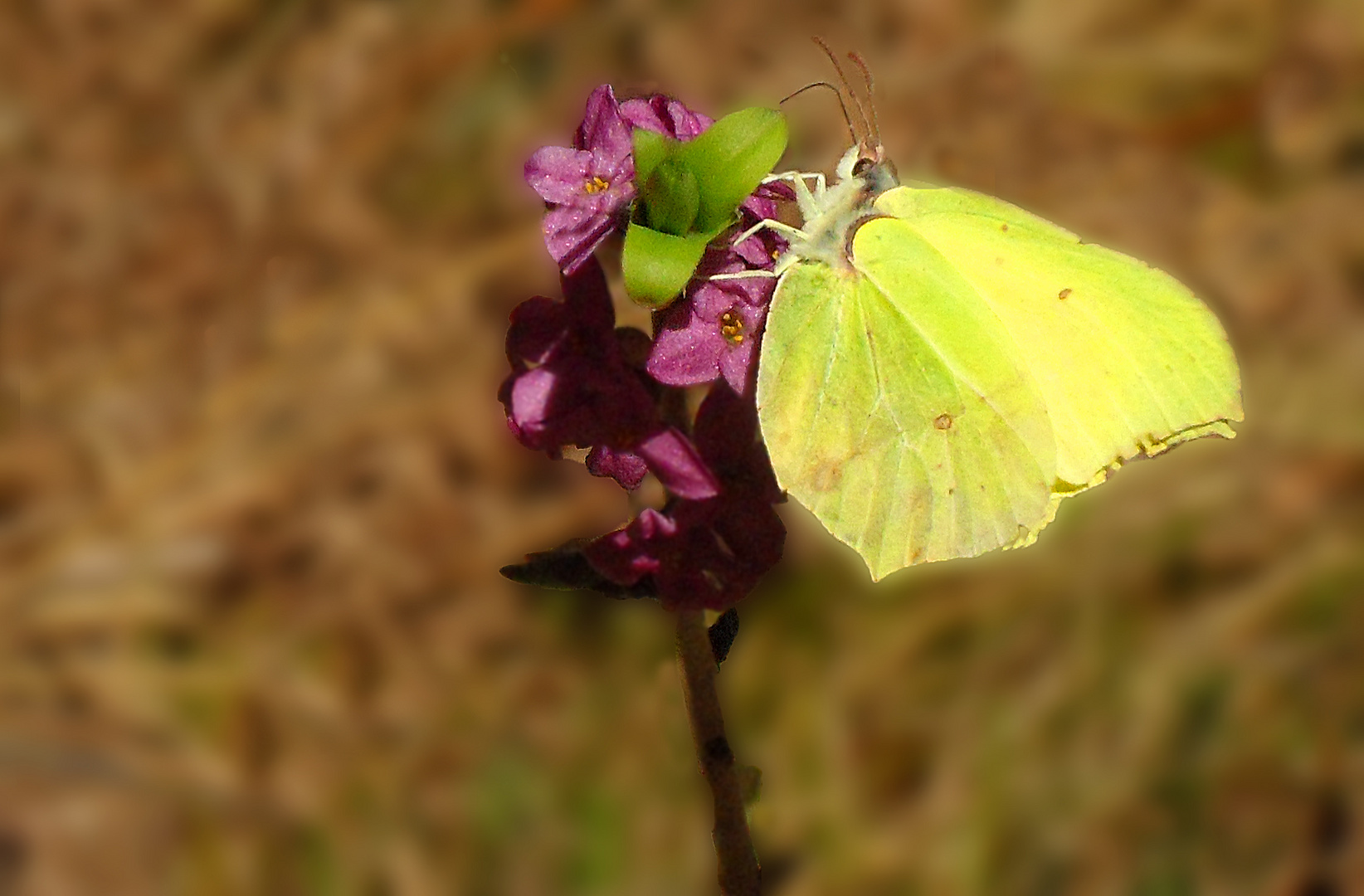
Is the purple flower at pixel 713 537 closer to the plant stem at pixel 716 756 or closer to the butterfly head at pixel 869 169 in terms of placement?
the plant stem at pixel 716 756

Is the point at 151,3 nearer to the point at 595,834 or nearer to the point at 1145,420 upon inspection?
the point at 595,834

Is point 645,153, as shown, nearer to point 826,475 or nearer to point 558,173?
point 558,173

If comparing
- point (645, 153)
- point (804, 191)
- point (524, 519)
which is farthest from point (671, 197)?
point (524, 519)

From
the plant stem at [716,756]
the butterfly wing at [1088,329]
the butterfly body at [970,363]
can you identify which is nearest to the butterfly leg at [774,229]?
the butterfly body at [970,363]

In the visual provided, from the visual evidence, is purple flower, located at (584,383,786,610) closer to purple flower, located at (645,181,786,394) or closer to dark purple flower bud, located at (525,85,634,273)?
purple flower, located at (645,181,786,394)

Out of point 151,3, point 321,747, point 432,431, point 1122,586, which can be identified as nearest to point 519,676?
point 321,747
